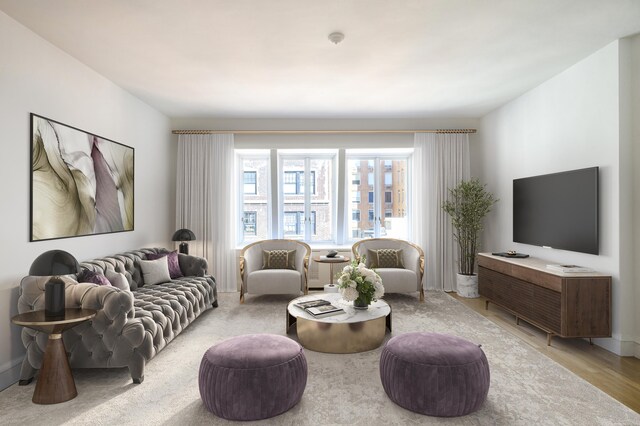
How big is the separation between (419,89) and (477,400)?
3.62 metres

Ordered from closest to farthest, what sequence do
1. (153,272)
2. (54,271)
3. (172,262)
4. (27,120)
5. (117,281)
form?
(54,271) < (27,120) < (117,281) < (153,272) < (172,262)

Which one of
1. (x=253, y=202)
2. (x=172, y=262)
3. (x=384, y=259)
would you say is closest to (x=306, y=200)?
(x=253, y=202)

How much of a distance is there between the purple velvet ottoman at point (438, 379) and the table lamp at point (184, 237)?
385cm

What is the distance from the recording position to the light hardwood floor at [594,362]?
8.51 ft

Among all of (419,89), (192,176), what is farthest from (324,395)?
(192,176)

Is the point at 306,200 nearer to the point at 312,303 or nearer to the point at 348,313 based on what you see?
the point at 312,303

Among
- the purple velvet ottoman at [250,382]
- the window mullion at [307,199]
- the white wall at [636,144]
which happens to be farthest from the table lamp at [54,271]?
the white wall at [636,144]

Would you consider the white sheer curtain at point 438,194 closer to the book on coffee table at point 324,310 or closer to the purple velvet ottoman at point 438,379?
the book on coffee table at point 324,310

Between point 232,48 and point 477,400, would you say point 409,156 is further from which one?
point 477,400

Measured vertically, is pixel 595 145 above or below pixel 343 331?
above

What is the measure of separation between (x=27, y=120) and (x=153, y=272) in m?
2.01

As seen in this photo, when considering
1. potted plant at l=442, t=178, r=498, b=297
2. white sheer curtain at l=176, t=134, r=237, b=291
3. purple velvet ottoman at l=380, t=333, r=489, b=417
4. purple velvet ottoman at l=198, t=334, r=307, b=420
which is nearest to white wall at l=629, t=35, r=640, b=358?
purple velvet ottoman at l=380, t=333, r=489, b=417

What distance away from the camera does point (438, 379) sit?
2219mm

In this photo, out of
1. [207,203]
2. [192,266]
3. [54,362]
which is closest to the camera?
[54,362]
